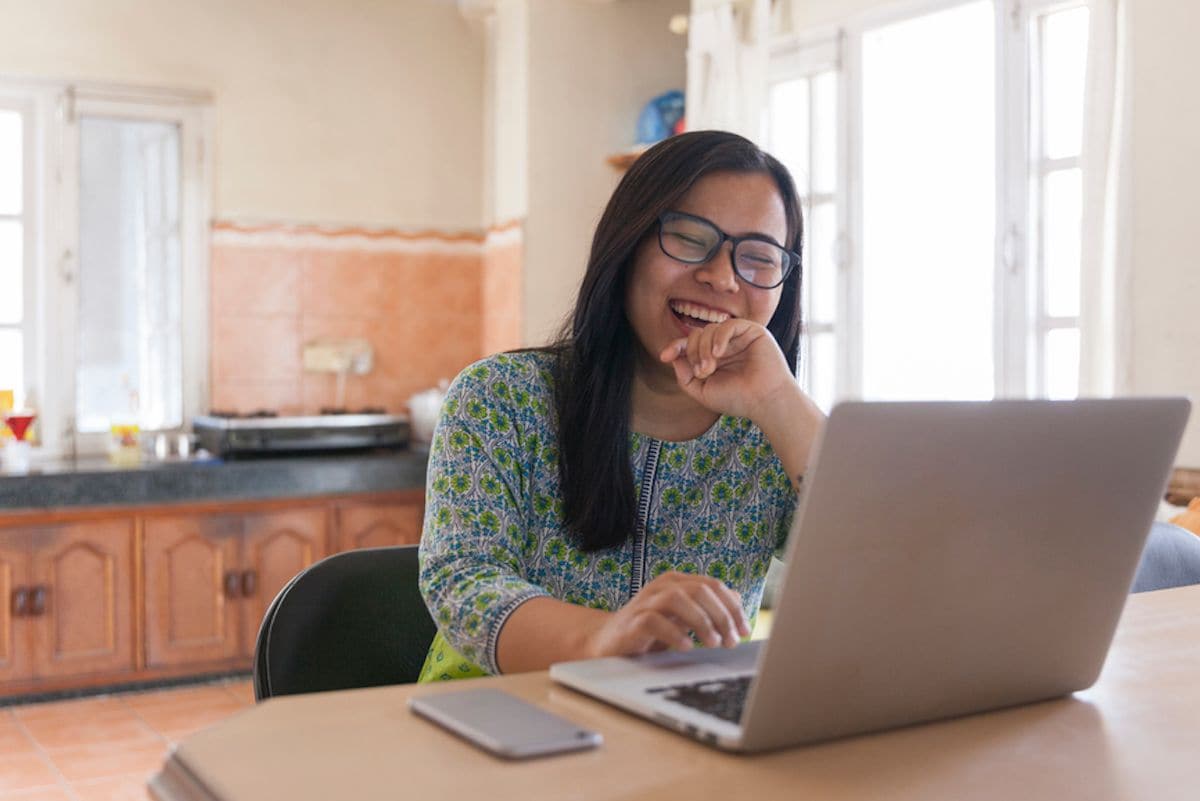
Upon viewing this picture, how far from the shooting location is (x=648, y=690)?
91 centimetres

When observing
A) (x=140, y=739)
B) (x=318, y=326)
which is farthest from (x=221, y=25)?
(x=140, y=739)

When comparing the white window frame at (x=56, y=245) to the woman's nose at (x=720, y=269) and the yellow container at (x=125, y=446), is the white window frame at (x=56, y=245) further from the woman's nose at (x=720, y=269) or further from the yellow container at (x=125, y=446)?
the woman's nose at (x=720, y=269)

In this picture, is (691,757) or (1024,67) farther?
(1024,67)

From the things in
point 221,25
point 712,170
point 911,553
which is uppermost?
point 221,25

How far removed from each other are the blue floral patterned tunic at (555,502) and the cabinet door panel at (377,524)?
3120 mm

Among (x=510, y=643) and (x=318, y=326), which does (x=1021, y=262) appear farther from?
(x=318, y=326)

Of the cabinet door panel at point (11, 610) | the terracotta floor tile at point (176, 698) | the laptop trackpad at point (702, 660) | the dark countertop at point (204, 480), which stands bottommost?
the terracotta floor tile at point (176, 698)

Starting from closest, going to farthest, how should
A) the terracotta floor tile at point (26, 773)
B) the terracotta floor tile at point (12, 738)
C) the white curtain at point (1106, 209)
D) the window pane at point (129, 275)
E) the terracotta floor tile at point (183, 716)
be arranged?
the white curtain at point (1106, 209) < the terracotta floor tile at point (26, 773) < the terracotta floor tile at point (12, 738) < the terracotta floor tile at point (183, 716) < the window pane at point (129, 275)

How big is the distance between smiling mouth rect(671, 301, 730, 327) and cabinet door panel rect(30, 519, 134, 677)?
10.4ft

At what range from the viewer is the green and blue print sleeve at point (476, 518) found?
1.27 meters

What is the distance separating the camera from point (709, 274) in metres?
1.52

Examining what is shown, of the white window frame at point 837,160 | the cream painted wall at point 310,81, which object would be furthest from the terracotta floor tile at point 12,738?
the white window frame at point 837,160

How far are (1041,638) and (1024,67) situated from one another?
107 inches

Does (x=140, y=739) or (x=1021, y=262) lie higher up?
(x=1021, y=262)
